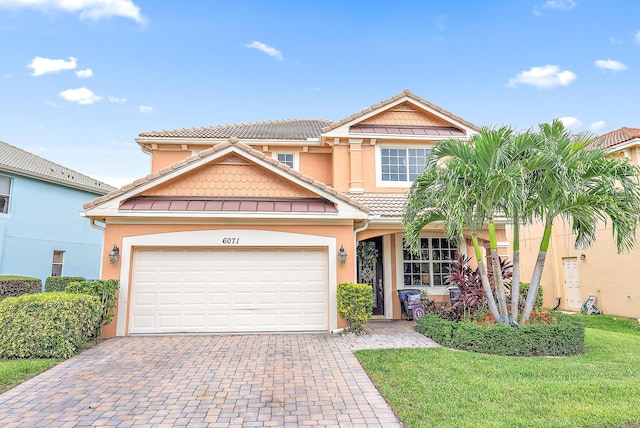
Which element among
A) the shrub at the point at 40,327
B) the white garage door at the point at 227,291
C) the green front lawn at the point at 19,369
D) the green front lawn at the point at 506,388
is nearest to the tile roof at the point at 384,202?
the white garage door at the point at 227,291

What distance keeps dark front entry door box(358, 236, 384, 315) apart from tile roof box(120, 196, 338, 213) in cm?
322

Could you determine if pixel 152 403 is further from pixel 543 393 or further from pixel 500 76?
pixel 500 76

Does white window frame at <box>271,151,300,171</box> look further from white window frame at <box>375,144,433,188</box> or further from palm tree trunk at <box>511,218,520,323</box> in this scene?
palm tree trunk at <box>511,218,520,323</box>

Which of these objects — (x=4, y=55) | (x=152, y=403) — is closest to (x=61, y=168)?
(x=4, y=55)

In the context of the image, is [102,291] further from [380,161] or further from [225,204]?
[380,161]

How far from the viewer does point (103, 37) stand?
1518 centimetres

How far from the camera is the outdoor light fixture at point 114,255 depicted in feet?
31.2

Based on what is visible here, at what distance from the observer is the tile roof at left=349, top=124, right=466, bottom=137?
13750 mm

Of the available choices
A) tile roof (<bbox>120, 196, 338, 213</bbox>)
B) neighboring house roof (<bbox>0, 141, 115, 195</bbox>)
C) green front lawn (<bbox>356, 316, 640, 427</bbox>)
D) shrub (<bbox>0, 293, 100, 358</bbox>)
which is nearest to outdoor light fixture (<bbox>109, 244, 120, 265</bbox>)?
tile roof (<bbox>120, 196, 338, 213</bbox>)

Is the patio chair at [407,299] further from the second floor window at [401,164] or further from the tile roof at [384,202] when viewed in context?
the second floor window at [401,164]

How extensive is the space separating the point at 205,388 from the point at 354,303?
15.0 ft

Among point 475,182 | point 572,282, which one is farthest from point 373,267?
point 572,282

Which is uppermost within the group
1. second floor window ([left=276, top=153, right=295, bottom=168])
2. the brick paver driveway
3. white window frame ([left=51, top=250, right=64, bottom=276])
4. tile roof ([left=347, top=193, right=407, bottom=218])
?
second floor window ([left=276, top=153, right=295, bottom=168])

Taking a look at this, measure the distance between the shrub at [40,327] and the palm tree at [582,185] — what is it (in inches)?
395
